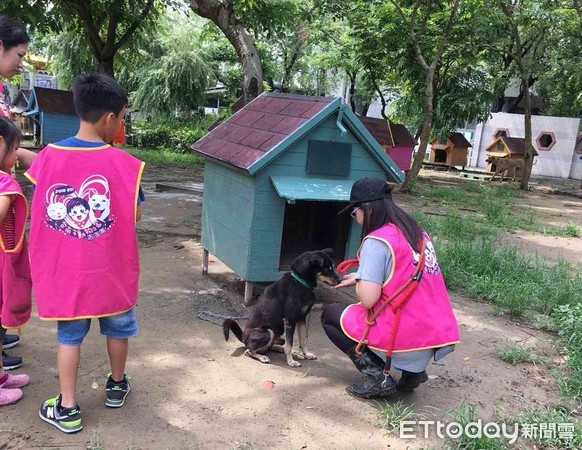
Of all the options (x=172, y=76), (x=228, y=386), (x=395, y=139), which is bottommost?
(x=228, y=386)

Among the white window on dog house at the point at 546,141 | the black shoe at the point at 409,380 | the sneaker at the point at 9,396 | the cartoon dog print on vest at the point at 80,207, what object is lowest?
the sneaker at the point at 9,396

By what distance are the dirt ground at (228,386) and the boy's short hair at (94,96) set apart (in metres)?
1.47

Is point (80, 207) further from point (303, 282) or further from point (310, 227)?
point (310, 227)

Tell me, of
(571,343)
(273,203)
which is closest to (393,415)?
(273,203)

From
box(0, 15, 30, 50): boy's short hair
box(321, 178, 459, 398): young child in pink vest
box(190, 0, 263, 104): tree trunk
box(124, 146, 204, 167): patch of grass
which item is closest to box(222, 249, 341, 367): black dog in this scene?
box(321, 178, 459, 398): young child in pink vest

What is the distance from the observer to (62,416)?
2.46m

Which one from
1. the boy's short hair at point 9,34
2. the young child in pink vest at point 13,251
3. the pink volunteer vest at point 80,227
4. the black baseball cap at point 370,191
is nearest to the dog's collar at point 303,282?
the black baseball cap at point 370,191

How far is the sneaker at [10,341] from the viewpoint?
3.27m

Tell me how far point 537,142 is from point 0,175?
A: 73.9 ft

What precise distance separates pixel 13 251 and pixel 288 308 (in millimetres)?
1572

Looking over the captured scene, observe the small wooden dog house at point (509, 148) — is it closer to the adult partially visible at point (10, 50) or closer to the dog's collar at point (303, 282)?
the dog's collar at point (303, 282)

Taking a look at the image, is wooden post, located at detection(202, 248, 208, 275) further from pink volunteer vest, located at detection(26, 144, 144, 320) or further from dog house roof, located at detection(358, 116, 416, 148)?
dog house roof, located at detection(358, 116, 416, 148)

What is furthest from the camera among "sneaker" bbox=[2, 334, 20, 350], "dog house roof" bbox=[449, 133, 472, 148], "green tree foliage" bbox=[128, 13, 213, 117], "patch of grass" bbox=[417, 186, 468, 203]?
"green tree foliage" bbox=[128, 13, 213, 117]

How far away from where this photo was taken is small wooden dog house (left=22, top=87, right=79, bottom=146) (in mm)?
14641
